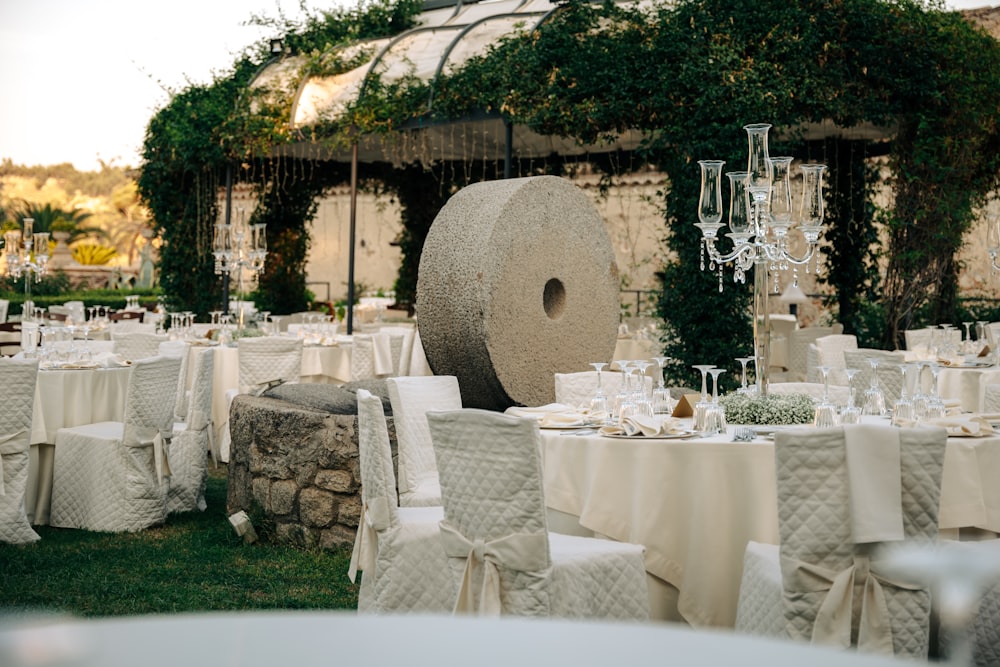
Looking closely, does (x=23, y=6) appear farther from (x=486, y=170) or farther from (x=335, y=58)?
(x=486, y=170)

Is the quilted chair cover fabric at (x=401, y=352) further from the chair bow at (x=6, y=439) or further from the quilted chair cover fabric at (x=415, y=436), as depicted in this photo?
the quilted chair cover fabric at (x=415, y=436)

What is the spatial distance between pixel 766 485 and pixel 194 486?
3904 millimetres

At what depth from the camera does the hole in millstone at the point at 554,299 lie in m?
6.84

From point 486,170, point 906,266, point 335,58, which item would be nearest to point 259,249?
point 335,58

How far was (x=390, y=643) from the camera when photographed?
814mm

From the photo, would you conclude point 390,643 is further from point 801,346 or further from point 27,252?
point 27,252

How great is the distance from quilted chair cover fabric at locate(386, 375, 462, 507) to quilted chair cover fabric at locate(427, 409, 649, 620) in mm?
1229

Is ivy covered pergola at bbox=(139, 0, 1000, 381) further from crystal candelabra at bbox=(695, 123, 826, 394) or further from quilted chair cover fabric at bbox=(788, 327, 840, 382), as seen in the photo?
crystal candelabra at bbox=(695, 123, 826, 394)

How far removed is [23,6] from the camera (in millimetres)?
3170

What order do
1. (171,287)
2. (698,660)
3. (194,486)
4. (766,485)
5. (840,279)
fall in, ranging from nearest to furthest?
(698,660), (766,485), (194,486), (840,279), (171,287)

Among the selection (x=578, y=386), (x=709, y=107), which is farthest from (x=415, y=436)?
(x=709, y=107)

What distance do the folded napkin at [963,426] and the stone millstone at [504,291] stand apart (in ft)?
9.24

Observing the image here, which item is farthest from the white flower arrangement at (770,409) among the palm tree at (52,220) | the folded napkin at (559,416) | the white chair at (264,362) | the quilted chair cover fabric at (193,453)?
the palm tree at (52,220)

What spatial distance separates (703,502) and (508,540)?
874 mm
